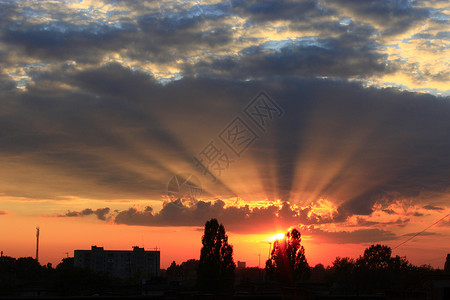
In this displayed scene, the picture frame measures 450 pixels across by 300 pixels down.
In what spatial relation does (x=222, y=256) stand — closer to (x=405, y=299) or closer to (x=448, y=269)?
(x=448, y=269)

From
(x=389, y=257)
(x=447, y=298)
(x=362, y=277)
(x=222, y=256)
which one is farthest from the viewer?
(x=389, y=257)

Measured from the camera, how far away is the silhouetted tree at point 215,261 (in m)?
92.6

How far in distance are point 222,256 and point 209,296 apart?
2370 inches

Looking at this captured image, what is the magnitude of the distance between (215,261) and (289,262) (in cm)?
3110

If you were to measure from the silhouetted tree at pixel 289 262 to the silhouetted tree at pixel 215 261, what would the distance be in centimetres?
2650

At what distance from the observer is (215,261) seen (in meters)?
95.6

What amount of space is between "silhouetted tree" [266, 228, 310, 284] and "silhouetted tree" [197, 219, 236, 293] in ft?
86.9

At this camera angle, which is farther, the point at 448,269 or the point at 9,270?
the point at 9,270

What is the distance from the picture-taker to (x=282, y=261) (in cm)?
12125

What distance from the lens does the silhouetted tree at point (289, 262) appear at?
119m

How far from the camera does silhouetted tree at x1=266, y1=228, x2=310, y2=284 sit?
119438mm

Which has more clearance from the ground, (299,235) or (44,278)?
(299,235)

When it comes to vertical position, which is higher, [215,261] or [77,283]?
[215,261]

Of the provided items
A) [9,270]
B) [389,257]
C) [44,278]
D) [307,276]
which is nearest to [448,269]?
[307,276]
